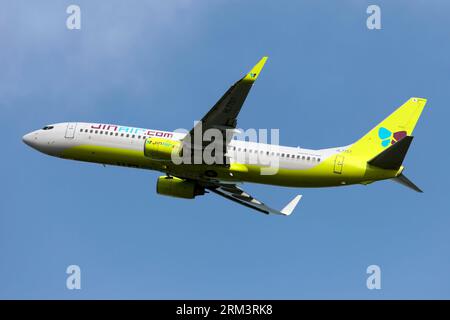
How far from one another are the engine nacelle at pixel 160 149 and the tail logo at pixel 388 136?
15575mm

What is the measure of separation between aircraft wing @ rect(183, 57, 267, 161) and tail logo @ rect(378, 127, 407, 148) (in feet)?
40.7

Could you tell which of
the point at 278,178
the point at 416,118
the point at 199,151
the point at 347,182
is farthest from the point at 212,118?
the point at 416,118

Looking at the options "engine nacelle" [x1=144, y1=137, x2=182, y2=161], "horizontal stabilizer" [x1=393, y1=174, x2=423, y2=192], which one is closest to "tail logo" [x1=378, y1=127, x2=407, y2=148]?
"horizontal stabilizer" [x1=393, y1=174, x2=423, y2=192]

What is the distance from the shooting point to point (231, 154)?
55.7 metres

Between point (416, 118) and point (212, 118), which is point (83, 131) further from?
point (416, 118)

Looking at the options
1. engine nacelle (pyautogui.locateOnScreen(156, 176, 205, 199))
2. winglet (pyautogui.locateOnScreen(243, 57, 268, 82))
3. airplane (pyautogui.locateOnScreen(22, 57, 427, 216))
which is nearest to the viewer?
winglet (pyautogui.locateOnScreen(243, 57, 268, 82))

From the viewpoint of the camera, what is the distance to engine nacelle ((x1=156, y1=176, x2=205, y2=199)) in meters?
59.8

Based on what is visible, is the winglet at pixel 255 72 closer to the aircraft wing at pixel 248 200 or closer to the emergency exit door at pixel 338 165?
the emergency exit door at pixel 338 165

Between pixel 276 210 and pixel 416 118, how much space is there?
13.9 m

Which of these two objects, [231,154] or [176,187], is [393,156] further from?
[176,187]

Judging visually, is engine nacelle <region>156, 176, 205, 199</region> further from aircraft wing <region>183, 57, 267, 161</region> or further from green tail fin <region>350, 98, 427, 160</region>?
green tail fin <region>350, 98, 427, 160</region>

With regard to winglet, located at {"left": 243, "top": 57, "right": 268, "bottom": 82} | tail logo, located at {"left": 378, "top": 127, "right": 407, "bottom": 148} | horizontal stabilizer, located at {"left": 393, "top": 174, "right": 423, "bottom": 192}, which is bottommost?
horizontal stabilizer, located at {"left": 393, "top": 174, "right": 423, "bottom": 192}

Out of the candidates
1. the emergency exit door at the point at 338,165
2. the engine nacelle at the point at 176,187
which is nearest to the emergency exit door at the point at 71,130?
the engine nacelle at the point at 176,187

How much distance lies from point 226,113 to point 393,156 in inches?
476
